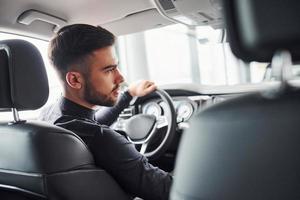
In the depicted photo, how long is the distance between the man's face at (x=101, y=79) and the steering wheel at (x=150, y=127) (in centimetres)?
44

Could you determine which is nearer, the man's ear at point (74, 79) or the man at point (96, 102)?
the man at point (96, 102)

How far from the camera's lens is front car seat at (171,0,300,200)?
2.69 feet

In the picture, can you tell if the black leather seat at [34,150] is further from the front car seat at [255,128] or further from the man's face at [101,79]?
the front car seat at [255,128]

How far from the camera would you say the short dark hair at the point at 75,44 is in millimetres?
1866

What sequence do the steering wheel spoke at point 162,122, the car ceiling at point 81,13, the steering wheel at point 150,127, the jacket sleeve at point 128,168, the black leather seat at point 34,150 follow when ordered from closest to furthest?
the black leather seat at point 34,150
the jacket sleeve at point 128,168
the car ceiling at point 81,13
the steering wheel at point 150,127
the steering wheel spoke at point 162,122

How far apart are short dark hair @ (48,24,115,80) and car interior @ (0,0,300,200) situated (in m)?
0.13

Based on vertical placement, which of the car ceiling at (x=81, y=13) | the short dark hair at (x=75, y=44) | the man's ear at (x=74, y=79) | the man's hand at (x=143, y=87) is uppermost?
the car ceiling at (x=81, y=13)

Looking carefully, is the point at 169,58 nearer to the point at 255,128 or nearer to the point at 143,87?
the point at 143,87

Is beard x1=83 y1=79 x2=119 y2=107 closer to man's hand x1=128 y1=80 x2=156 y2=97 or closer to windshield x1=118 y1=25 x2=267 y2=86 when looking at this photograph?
man's hand x1=128 y1=80 x2=156 y2=97

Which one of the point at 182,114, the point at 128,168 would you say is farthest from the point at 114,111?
the point at 128,168

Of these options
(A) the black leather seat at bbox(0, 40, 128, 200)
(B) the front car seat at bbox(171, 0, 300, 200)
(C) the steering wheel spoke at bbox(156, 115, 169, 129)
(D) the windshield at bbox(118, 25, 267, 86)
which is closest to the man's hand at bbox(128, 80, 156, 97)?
(C) the steering wheel spoke at bbox(156, 115, 169, 129)

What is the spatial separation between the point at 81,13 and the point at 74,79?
0.67 m

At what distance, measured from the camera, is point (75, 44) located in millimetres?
1875

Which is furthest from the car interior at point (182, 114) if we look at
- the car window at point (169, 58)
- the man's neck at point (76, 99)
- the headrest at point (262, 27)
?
the car window at point (169, 58)
